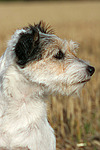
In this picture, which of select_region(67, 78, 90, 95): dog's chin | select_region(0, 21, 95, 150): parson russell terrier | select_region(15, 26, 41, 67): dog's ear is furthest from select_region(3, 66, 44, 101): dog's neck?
select_region(67, 78, 90, 95): dog's chin

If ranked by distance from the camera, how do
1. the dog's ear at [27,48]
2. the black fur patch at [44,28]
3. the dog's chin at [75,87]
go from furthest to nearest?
the black fur patch at [44,28]
the dog's chin at [75,87]
the dog's ear at [27,48]

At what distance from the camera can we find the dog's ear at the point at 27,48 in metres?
3.33

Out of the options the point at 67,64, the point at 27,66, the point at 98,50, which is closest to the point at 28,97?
the point at 27,66

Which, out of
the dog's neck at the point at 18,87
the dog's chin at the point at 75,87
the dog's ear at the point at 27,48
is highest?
the dog's ear at the point at 27,48

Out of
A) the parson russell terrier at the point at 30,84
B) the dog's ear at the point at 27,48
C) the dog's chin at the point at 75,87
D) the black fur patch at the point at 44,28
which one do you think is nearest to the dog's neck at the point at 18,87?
the parson russell terrier at the point at 30,84

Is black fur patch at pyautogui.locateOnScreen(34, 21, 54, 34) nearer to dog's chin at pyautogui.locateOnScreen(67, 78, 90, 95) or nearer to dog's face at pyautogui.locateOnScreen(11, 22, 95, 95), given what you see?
dog's face at pyautogui.locateOnScreen(11, 22, 95, 95)

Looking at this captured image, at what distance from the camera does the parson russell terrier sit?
11.2ft

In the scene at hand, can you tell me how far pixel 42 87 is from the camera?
3568 millimetres

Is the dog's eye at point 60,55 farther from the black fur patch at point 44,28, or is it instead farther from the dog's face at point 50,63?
the black fur patch at point 44,28

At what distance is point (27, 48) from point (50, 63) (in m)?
0.45

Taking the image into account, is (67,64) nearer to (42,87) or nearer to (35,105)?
(42,87)

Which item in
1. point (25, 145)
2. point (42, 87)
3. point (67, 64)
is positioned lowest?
point (25, 145)

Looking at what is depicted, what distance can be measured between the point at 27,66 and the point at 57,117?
2548 millimetres

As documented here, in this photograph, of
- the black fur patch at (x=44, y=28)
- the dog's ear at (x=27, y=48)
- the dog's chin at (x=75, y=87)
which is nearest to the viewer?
the dog's ear at (x=27, y=48)
